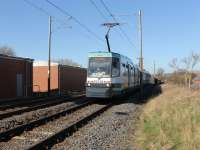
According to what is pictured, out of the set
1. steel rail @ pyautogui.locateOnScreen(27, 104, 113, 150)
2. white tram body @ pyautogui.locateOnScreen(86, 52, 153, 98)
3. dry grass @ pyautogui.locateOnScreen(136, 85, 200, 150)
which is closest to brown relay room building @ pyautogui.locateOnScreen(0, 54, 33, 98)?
white tram body @ pyautogui.locateOnScreen(86, 52, 153, 98)

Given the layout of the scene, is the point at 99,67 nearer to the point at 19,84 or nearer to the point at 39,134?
the point at 39,134

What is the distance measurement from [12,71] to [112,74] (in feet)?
45.0

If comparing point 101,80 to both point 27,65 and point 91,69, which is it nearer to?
point 91,69

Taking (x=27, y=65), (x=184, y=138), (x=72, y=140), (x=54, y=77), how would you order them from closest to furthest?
1. (x=184, y=138)
2. (x=72, y=140)
3. (x=27, y=65)
4. (x=54, y=77)

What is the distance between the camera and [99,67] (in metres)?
25.5

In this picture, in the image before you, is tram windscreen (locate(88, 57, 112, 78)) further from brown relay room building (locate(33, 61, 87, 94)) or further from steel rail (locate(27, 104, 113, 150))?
brown relay room building (locate(33, 61, 87, 94))

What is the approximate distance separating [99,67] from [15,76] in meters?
13.5

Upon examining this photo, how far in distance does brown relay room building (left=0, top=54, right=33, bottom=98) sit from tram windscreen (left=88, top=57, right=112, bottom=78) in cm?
1063

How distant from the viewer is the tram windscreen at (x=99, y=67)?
25172 millimetres

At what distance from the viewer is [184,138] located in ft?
32.0

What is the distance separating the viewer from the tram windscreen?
25172 millimetres

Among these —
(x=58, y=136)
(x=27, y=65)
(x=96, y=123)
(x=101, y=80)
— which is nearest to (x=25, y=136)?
(x=58, y=136)

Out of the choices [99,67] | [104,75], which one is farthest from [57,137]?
[99,67]

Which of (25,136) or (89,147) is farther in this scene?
(25,136)
